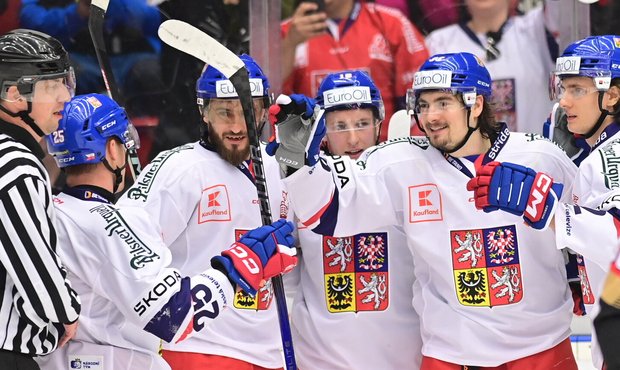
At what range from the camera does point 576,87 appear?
144 inches

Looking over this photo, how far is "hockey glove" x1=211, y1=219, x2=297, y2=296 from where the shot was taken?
3090 mm

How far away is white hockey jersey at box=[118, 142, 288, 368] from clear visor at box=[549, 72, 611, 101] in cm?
103

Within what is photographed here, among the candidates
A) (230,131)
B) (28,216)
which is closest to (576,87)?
(230,131)

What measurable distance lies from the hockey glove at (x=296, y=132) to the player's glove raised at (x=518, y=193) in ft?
1.70

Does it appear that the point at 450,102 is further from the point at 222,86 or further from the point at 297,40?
the point at 297,40

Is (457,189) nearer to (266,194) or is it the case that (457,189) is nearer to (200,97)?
(266,194)

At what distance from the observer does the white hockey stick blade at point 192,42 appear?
3.27 m

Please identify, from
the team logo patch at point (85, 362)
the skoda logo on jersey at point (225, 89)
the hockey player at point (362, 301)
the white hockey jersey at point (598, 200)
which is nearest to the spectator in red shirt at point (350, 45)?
the hockey player at point (362, 301)

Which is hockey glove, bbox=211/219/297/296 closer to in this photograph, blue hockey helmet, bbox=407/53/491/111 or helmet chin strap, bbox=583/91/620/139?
blue hockey helmet, bbox=407/53/491/111

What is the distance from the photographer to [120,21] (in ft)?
18.3

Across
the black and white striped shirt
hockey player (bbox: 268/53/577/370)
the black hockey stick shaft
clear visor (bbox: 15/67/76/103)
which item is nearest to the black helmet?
clear visor (bbox: 15/67/76/103)

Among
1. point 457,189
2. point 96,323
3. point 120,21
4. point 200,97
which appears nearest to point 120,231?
point 96,323

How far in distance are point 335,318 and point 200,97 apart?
0.86 meters

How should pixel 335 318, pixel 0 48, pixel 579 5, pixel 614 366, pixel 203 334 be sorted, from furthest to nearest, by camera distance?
pixel 579 5
pixel 335 318
pixel 203 334
pixel 0 48
pixel 614 366
